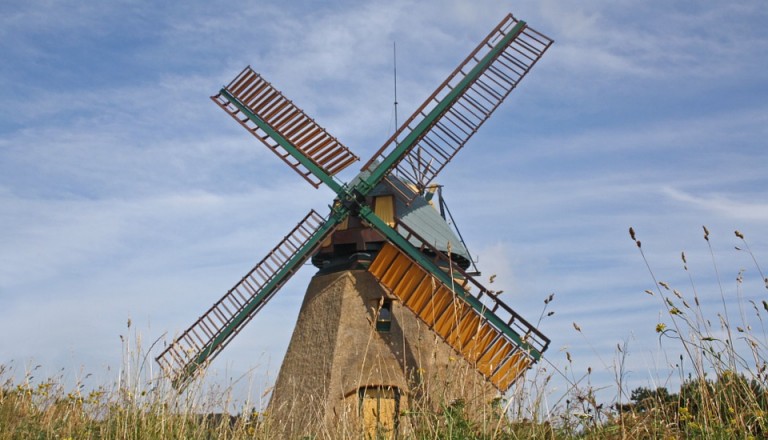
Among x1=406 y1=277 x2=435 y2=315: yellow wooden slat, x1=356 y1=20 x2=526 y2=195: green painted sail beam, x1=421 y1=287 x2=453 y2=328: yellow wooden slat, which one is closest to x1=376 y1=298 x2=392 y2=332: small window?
x1=406 y1=277 x2=435 y2=315: yellow wooden slat

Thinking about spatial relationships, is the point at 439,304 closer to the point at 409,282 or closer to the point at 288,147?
the point at 409,282

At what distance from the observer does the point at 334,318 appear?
13664mm

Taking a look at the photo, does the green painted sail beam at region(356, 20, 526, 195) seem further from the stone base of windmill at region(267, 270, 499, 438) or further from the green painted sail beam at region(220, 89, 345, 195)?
the stone base of windmill at region(267, 270, 499, 438)

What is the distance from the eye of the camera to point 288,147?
15.2 m

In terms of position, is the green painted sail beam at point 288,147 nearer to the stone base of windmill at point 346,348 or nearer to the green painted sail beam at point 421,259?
the green painted sail beam at point 421,259

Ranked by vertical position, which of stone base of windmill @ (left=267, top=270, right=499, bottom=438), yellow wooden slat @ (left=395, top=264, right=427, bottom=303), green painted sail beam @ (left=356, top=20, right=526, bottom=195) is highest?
green painted sail beam @ (left=356, top=20, right=526, bottom=195)

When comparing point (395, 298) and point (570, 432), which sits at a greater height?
point (395, 298)

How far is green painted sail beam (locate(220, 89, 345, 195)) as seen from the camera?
14516 mm

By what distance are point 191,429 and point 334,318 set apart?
707 cm

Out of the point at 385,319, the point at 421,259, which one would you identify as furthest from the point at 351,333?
the point at 421,259

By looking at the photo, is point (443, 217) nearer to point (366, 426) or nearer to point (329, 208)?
point (329, 208)

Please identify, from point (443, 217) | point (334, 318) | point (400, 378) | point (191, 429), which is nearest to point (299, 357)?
point (334, 318)

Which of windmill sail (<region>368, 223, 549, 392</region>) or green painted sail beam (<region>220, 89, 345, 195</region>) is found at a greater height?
green painted sail beam (<region>220, 89, 345, 195</region>)

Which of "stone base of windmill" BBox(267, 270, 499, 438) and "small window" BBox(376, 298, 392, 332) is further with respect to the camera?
"small window" BBox(376, 298, 392, 332)
